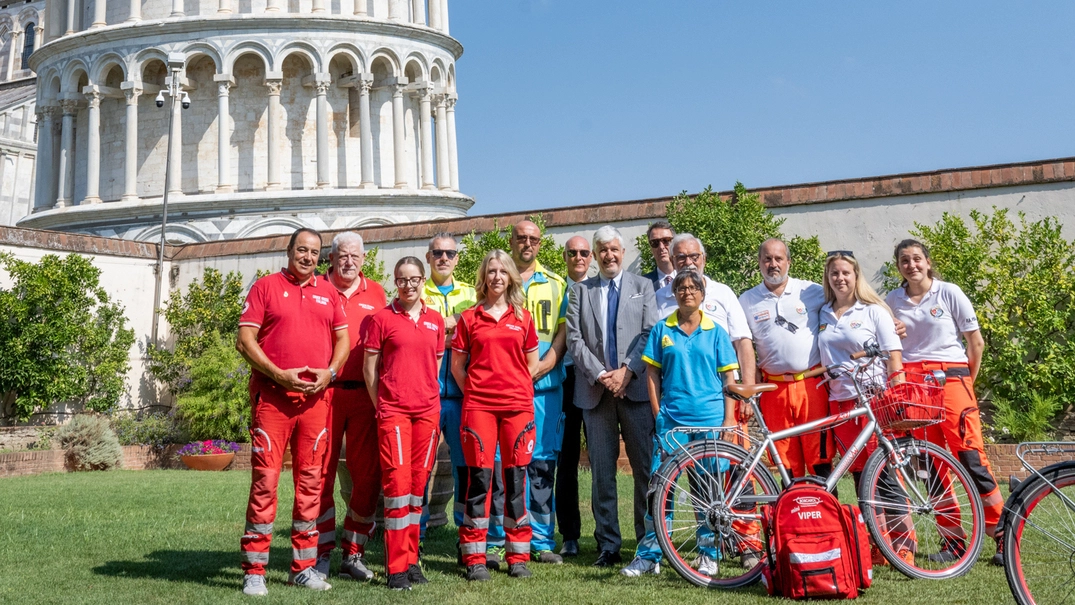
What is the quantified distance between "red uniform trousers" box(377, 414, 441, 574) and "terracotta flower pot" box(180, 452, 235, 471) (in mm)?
12911

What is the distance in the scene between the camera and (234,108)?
38969 mm

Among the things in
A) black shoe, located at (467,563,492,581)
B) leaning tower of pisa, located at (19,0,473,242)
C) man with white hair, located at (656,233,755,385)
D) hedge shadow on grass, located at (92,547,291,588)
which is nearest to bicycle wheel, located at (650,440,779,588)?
man with white hair, located at (656,233,755,385)

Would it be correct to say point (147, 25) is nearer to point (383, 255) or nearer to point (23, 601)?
point (383, 255)

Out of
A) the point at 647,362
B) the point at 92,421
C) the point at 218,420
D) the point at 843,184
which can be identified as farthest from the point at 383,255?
the point at 647,362

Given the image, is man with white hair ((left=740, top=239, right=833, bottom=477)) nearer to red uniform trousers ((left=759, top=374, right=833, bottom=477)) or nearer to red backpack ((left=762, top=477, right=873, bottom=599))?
red uniform trousers ((left=759, top=374, right=833, bottom=477))

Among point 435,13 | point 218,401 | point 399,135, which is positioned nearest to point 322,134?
point 399,135

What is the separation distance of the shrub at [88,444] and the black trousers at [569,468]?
43.3 ft

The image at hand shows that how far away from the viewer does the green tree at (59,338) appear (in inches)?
862

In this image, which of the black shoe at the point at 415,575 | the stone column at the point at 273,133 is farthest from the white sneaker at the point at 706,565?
the stone column at the point at 273,133

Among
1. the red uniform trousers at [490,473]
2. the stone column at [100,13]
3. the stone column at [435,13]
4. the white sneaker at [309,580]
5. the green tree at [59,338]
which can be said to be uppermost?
the stone column at [435,13]

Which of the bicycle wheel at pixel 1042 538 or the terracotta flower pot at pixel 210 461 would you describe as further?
the terracotta flower pot at pixel 210 461

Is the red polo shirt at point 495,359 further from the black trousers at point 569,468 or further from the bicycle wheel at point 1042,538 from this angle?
the bicycle wheel at point 1042,538

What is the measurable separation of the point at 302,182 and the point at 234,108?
3581mm

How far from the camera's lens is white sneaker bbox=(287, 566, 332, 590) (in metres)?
6.62
